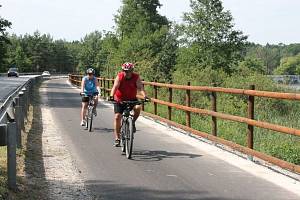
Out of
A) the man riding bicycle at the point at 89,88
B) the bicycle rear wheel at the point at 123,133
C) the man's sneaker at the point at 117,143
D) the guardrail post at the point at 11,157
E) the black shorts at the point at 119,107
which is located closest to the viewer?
the guardrail post at the point at 11,157

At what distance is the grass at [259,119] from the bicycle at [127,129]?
2.54 m

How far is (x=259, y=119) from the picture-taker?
14.3m

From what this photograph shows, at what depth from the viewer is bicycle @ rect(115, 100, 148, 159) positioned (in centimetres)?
909

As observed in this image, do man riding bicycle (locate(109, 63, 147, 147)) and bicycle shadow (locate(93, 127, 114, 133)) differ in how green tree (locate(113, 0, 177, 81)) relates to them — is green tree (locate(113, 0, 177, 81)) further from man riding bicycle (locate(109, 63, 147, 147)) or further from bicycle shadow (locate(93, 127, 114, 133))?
man riding bicycle (locate(109, 63, 147, 147))

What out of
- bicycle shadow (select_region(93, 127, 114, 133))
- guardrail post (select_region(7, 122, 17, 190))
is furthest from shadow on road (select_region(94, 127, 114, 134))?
guardrail post (select_region(7, 122, 17, 190))

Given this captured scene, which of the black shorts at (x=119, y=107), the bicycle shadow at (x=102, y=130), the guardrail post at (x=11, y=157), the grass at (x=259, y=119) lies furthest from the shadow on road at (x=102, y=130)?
Result: the guardrail post at (x=11, y=157)

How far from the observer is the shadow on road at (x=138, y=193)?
248 inches

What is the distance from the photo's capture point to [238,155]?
9.37 metres

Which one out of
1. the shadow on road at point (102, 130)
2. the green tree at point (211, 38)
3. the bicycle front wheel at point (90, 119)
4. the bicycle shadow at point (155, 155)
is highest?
the green tree at point (211, 38)

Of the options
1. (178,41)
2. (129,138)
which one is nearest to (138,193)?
(129,138)

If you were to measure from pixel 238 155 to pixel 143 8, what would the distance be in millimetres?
71846

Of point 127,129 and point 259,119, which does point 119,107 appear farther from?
point 259,119

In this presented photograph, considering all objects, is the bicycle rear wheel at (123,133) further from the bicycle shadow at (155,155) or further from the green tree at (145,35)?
the green tree at (145,35)

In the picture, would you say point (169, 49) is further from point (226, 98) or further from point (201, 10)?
point (226, 98)
